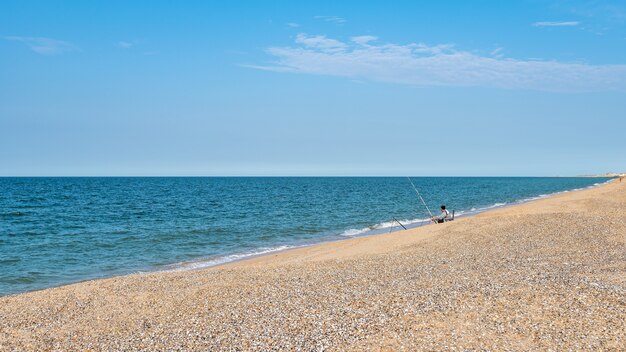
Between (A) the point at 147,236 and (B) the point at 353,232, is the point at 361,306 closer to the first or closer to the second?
(B) the point at 353,232

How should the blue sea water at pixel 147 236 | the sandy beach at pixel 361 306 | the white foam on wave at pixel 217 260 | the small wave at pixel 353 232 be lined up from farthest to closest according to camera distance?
the small wave at pixel 353 232
the blue sea water at pixel 147 236
the white foam on wave at pixel 217 260
the sandy beach at pixel 361 306

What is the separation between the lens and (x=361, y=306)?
11.2 metres

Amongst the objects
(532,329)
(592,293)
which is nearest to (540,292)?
(592,293)

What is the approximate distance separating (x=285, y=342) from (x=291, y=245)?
20205mm

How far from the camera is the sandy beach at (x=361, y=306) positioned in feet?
30.2

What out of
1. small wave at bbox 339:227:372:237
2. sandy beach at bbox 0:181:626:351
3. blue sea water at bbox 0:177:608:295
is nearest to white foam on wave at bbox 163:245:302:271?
blue sea water at bbox 0:177:608:295

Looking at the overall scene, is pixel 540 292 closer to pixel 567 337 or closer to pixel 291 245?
pixel 567 337

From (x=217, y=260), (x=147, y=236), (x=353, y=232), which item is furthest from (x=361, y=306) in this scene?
(x=147, y=236)

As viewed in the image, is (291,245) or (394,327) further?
(291,245)

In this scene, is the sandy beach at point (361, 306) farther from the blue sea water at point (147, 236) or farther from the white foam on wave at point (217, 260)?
the blue sea water at point (147, 236)

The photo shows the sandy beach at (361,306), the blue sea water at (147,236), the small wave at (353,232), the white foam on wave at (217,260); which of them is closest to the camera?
the sandy beach at (361,306)

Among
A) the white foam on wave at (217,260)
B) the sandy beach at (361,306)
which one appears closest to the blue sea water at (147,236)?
the white foam on wave at (217,260)

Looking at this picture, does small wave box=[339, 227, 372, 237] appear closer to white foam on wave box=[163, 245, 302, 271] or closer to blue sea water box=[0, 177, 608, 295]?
blue sea water box=[0, 177, 608, 295]

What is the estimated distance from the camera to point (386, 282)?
13.5 m
